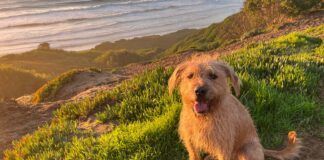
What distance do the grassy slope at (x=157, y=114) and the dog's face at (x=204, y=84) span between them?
1479 mm

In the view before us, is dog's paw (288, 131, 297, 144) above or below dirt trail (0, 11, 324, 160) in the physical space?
above

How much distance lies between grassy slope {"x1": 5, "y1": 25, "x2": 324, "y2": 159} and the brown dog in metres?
0.97

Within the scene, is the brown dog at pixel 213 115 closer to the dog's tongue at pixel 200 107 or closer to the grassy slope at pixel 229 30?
the dog's tongue at pixel 200 107

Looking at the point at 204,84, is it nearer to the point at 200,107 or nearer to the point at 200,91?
the point at 200,91

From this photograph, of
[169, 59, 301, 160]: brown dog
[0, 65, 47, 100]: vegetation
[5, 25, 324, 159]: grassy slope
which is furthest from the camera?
[0, 65, 47, 100]: vegetation

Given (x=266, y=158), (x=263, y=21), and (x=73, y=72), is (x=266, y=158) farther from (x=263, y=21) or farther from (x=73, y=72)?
(x=263, y=21)

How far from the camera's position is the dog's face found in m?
4.73

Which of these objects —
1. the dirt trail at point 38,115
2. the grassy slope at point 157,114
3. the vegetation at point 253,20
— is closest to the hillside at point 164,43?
the vegetation at point 253,20

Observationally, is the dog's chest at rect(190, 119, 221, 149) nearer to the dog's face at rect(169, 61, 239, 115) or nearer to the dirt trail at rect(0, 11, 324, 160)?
the dog's face at rect(169, 61, 239, 115)

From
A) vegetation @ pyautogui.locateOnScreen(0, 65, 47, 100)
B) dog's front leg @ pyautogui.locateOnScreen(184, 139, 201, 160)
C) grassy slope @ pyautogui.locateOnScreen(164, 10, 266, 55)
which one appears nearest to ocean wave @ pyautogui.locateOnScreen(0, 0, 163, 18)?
grassy slope @ pyautogui.locateOnScreen(164, 10, 266, 55)

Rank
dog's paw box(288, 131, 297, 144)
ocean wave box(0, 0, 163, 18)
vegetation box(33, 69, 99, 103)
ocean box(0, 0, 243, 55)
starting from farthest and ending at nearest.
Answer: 1. ocean wave box(0, 0, 163, 18)
2. ocean box(0, 0, 243, 55)
3. vegetation box(33, 69, 99, 103)
4. dog's paw box(288, 131, 297, 144)

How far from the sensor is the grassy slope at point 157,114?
21.3ft

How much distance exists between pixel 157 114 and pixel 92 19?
4465cm

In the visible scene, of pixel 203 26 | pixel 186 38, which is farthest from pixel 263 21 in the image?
pixel 203 26
